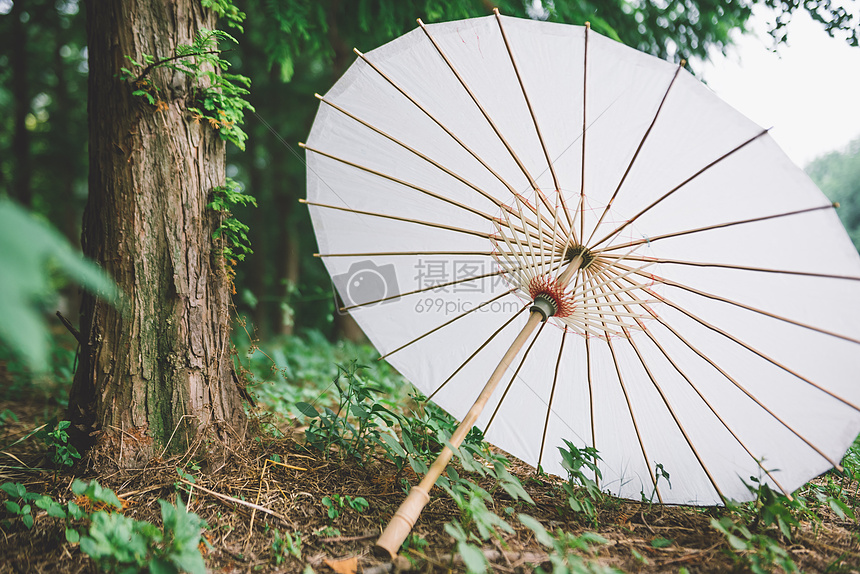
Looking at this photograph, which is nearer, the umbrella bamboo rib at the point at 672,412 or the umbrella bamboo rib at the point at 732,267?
the umbrella bamboo rib at the point at 732,267

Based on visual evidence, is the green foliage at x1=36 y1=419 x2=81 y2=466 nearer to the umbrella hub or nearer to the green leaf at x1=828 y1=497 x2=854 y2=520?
the umbrella hub

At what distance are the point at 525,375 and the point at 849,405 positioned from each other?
4.00 feet

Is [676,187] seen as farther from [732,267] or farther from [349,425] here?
[349,425]

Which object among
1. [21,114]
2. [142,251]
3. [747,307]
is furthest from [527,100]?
[21,114]

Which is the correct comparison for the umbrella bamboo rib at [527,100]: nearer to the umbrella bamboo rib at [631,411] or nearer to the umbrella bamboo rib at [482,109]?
the umbrella bamboo rib at [482,109]

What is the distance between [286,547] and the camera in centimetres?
163

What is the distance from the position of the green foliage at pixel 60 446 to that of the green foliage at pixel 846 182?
5533 millimetres

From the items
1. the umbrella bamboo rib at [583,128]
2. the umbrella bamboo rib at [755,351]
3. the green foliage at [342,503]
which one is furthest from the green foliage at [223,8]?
the umbrella bamboo rib at [755,351]

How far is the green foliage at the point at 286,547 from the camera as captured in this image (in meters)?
1.60

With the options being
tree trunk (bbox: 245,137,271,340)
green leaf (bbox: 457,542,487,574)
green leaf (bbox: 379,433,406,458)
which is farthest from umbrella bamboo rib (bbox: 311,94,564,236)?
tree trunk (bbox: 245,137,271,340)

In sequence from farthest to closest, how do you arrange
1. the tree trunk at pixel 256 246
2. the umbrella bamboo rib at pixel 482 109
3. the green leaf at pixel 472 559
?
1. the tree trunk at pixel 256 246
2. the umbrella bamboo rib at pixel 482 109
3. the green leaf at pixel 472 559

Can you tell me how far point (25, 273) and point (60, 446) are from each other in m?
1.65

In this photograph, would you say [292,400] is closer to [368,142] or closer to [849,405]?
[368,142]

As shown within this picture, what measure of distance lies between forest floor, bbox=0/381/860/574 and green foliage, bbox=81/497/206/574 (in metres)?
0.16
